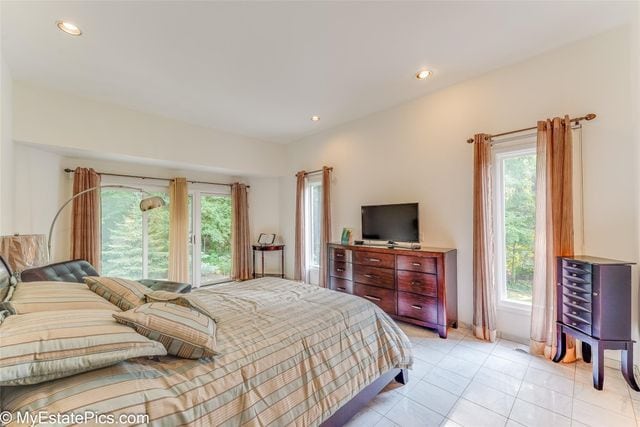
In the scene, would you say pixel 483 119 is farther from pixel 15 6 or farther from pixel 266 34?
pixel 15 6

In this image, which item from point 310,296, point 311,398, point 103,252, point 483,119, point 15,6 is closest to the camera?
point 311,398

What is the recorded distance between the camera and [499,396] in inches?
78.5

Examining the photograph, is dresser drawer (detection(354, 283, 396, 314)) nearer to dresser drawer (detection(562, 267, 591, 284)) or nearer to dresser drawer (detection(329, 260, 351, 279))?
dresser drawer (detection(329, 260, 351, 279))

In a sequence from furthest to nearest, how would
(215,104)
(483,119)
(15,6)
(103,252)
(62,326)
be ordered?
(103,252), (215,104), (483,119), (15,6), (62,326)

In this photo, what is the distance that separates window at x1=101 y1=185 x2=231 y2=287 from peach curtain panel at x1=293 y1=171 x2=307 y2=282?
5.06ft

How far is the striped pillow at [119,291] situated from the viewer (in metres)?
1.63

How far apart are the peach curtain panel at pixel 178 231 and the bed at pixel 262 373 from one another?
2812 mm

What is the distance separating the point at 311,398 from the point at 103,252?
4.30m

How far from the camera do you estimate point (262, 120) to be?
4.30 metres

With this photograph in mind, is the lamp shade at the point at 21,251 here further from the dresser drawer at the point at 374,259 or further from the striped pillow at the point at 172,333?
the dresser drawer at the point at 374,259

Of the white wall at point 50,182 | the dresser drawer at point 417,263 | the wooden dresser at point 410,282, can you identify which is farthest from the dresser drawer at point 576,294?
the white wall at point 50,182

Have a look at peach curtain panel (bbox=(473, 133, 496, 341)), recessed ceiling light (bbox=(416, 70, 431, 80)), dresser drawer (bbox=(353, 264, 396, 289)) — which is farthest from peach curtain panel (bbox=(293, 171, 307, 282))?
peach curtain panel (bbox=(473, 133, 496, 341))

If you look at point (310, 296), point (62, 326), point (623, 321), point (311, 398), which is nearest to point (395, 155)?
point (310, 296)

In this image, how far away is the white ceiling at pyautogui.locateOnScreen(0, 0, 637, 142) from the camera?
6.68 ft
